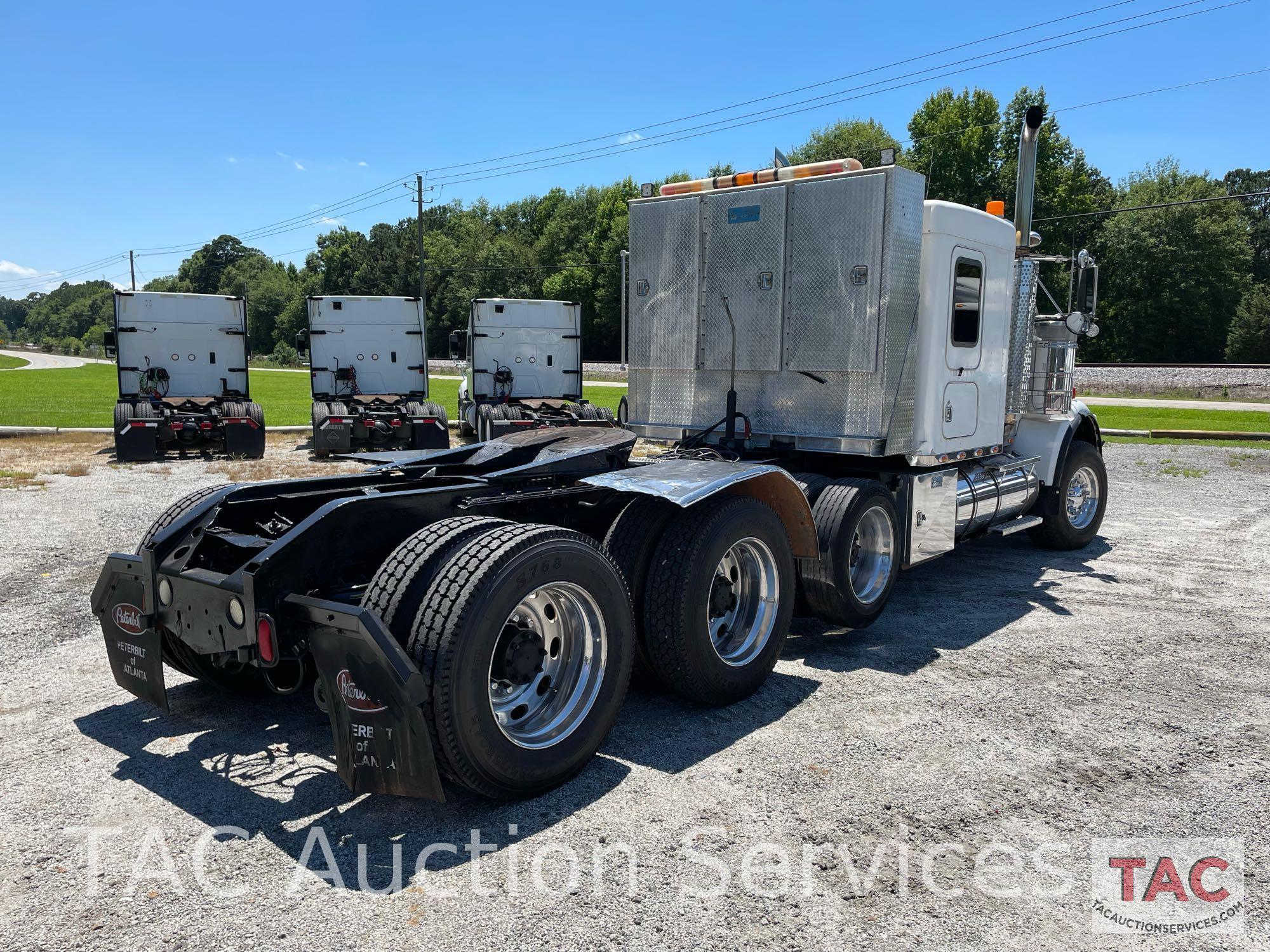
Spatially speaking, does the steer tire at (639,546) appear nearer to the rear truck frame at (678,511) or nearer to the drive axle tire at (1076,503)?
the rear truck frame at (678,511)

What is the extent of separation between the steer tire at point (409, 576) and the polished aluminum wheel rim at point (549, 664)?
385mm

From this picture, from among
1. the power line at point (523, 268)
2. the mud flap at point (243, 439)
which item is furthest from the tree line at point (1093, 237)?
the mud flap at point (243, 439)

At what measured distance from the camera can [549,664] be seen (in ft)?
13.4

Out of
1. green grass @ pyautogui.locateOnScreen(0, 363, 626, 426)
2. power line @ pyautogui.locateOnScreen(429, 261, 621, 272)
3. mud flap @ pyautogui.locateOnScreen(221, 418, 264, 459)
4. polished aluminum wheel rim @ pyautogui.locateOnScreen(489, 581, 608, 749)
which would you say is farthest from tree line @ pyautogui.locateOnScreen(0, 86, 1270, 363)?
polished aluminum wheel rim @ pyautogui.locateOnScreen(489, 581, 608, 749)

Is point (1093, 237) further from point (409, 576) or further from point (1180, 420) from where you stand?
point (409, 576)

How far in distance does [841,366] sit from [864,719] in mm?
2646

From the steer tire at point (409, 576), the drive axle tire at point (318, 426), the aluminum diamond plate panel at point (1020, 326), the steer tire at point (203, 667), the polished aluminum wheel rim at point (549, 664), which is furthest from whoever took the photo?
the drive axle tire at point (318, 426)

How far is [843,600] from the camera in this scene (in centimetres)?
588

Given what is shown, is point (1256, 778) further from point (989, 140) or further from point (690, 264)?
point (989, 140)

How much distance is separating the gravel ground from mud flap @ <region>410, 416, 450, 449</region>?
11.2 m

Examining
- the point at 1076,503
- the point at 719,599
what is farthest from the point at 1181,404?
the point at 719,599

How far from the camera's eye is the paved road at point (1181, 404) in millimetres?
28578

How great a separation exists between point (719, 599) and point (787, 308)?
8.52ft

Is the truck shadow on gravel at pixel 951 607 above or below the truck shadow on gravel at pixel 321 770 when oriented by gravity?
above
